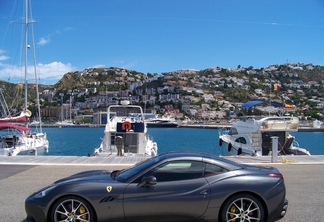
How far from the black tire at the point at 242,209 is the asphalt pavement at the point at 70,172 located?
38.8 inches

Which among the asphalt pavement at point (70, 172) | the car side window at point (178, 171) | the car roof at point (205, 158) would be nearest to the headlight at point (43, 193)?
the asphalt pavement at point (70, 172)

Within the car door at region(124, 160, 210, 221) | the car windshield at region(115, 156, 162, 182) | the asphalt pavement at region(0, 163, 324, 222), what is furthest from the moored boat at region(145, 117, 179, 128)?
the car door at region(124, 160, 210, 221)

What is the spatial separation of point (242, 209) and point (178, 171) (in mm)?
1154

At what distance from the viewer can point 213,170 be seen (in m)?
5.08

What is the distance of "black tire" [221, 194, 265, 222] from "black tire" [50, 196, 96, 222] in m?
2.05

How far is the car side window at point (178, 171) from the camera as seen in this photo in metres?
4.95

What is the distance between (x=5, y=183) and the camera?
884 cm

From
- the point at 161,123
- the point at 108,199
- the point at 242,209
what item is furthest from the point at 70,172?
the point at 161,123

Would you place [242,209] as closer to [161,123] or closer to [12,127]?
[12,127]

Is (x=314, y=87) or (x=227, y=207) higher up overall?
(x=314, y=87)

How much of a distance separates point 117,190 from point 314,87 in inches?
6566

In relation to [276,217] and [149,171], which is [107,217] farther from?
[276,217]

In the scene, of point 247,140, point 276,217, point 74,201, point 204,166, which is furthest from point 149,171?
point 247,140

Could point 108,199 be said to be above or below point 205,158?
below
